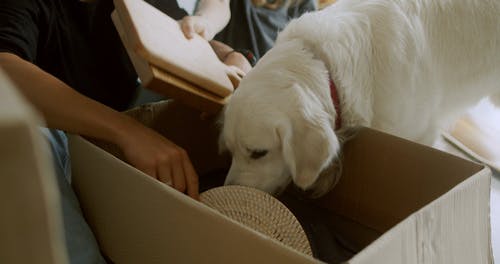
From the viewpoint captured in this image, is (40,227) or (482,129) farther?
(482,129)

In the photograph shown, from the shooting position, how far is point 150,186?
0.81 metres

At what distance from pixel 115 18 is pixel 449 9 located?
83cm

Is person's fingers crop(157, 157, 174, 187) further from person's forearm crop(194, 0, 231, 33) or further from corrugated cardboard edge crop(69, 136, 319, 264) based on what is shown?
person's forearm crop(194, 0, 231, 33)

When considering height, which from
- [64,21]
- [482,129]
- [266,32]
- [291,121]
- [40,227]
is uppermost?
[40,227]

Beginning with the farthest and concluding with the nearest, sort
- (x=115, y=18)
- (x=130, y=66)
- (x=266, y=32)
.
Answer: (x=266, y=32), (x=130, y=66), (x=115, y=18)

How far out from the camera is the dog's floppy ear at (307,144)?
3.52 ft

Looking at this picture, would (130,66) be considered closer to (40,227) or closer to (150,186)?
(150,186)

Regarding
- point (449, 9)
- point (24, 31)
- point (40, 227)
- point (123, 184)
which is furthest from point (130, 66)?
point (40, 227)

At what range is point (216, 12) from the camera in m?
1.58

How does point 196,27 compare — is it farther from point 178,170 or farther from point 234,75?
point 178,170

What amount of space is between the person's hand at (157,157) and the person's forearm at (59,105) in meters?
0.03

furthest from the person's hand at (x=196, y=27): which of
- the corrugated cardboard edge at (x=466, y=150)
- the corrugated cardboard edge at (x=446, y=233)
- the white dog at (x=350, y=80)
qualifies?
the corrugated cardboard edge at (x=466, y=150)

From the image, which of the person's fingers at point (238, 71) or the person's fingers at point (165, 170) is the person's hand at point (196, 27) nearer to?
the person's fingers at point (238, 71)

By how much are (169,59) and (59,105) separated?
0.24 meters
